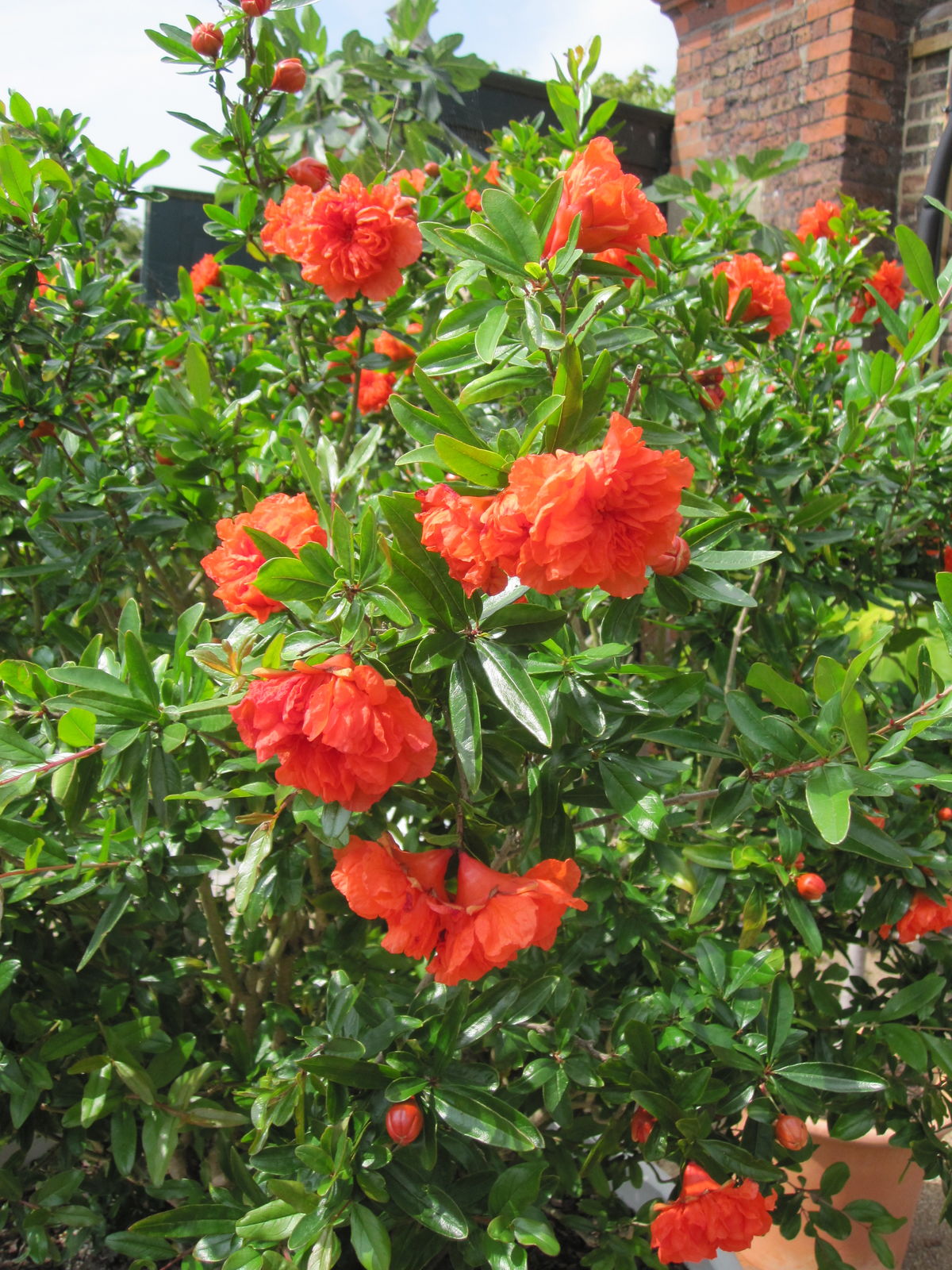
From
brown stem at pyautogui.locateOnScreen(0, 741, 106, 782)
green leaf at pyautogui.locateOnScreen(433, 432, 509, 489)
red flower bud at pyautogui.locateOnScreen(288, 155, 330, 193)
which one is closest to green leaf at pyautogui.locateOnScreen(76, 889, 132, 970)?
brown stem at pyautogui.locateOnScreen(0, 741, 106, 782)

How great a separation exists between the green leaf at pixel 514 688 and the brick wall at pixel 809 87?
3349 mm

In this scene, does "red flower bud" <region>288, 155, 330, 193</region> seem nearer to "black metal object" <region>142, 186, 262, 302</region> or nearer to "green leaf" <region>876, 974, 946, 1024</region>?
"green leaf" <region>876, 974, 946, 1024</region>

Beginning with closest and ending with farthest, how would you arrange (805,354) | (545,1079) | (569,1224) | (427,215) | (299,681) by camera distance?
(299,681), (545,1079), (569,1224), (427,215), (805,354)

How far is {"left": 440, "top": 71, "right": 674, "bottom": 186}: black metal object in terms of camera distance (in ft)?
13.1

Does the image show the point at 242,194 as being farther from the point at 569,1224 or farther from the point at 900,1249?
the point at 900,1249

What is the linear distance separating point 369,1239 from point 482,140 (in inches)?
169

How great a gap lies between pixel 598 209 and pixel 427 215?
2.39 ft

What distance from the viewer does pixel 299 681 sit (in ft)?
2.13

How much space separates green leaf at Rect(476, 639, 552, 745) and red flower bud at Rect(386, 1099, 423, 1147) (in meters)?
0.40

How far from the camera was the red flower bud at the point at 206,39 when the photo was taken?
1.17m

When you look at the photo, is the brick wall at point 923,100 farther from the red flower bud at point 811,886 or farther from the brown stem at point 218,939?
the brown stem at point 218,939

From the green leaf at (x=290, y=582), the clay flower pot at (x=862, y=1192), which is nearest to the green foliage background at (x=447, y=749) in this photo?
the green leaf at (x=290, y=582)

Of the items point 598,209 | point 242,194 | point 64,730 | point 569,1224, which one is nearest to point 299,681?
point 64,730

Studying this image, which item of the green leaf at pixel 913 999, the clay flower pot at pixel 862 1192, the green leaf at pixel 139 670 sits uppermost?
the green leaf at pixel 139 670
